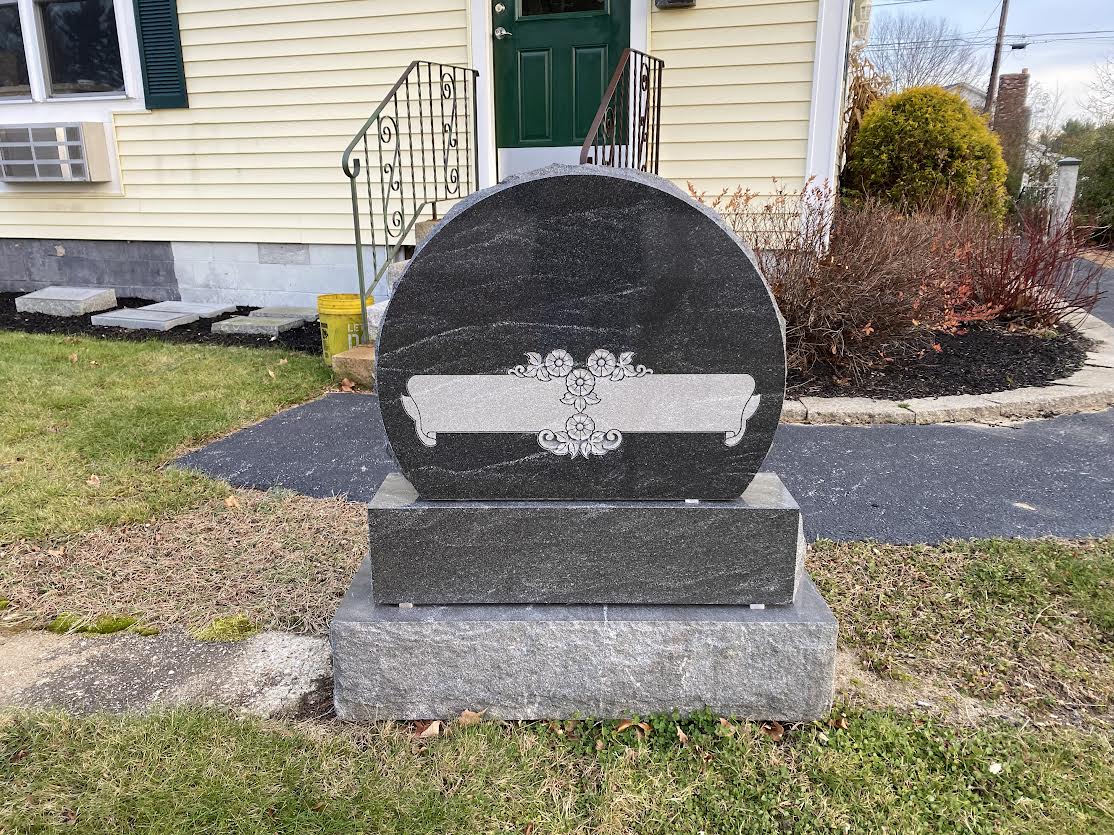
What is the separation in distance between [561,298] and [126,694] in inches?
65.9

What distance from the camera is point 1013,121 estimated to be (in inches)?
915

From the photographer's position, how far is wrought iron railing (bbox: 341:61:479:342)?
6195 millimetres

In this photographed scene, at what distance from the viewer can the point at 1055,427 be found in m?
4.29

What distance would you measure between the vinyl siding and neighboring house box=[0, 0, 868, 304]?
15mm

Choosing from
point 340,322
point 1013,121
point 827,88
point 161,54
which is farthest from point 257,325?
point 1013,121

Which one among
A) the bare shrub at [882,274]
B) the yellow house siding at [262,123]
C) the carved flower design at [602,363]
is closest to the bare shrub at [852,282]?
the bare shrub at [882,274]

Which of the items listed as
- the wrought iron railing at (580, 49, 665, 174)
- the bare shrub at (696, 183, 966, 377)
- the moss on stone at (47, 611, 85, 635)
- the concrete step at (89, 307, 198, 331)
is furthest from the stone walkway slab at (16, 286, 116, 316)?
the bare shrub at (696, 183, 966, 377)

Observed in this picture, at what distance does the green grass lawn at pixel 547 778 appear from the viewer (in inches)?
70.1

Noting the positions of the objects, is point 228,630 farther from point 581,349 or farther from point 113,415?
point 113,415

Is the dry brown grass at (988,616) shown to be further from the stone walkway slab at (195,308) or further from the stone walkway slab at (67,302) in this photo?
the stone walkway slab at (67,302)

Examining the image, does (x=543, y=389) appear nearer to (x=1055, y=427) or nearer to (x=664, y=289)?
(x=664, y=289)

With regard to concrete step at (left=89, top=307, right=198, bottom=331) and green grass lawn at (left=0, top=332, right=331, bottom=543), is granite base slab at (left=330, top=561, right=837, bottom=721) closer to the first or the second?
green grass lawn at (left=0, top=332, right=331, bottom=543)

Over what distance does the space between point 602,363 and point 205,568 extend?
1869 millimetres

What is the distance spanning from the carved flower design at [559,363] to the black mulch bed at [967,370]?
3.06 m
